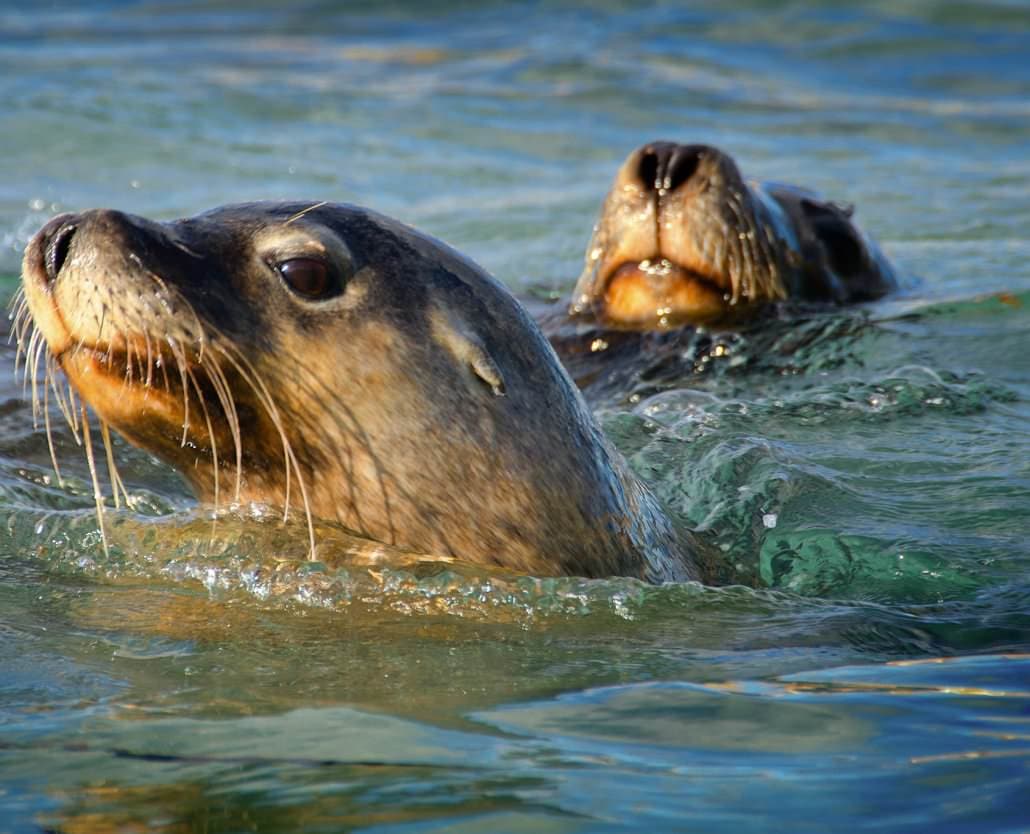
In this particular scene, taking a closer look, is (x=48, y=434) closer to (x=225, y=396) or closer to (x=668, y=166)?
(x=225, y=396)

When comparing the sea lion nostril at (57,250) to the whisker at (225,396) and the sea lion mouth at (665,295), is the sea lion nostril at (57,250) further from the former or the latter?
the sea lion mouth at (665,295)

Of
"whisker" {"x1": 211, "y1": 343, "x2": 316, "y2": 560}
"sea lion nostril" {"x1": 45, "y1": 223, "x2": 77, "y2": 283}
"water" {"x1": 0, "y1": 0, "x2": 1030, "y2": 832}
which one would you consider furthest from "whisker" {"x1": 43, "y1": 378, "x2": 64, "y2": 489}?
"whisker" {"x1": 211, "y1": 343, "x2": 316, "y2": 560}

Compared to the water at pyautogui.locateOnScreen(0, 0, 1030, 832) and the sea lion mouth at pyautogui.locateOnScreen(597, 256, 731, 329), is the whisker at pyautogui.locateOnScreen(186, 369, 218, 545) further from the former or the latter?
the sea lion mouth at pyautogui.locateOnScreen(597, 256, 731, 329)

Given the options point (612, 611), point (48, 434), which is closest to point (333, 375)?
point (48, 434)

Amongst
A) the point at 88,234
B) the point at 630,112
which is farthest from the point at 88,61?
the point at 88,234

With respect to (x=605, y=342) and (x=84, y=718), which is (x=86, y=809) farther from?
(x=605, y=342)

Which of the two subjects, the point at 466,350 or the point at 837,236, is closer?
the point at 466,350

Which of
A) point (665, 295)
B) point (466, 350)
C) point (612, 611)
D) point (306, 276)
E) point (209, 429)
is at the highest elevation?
point (306, 276)

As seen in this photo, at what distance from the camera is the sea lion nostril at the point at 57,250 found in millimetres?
3430

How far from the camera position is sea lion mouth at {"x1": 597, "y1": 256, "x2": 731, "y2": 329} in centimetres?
652

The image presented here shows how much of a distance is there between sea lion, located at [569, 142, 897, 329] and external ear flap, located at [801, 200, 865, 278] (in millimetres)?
112

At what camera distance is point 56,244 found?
136 inches

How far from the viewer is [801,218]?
6809 mm

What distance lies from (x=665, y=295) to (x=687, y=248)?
200 mm
